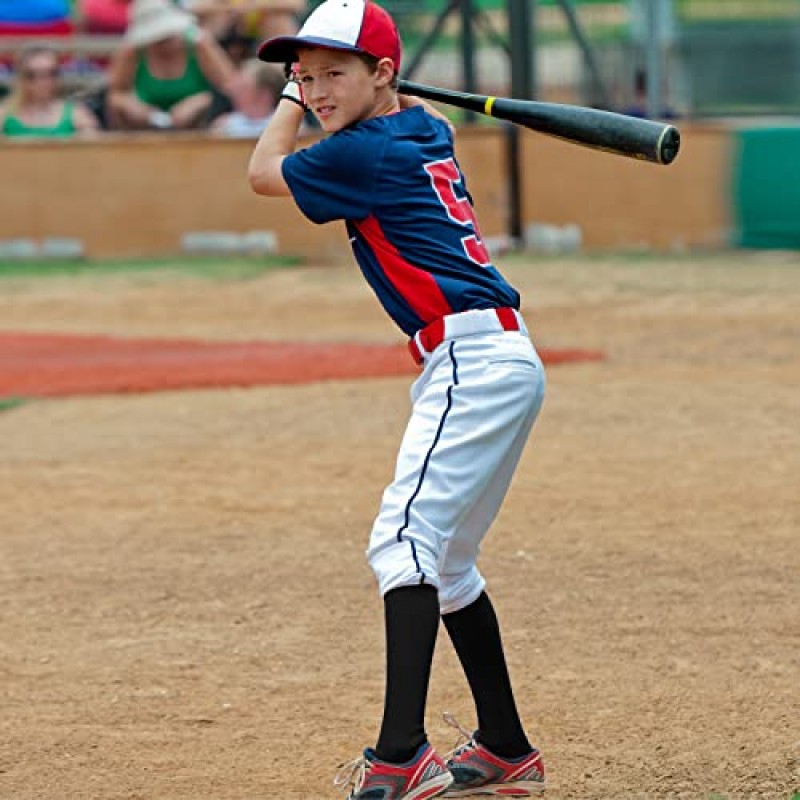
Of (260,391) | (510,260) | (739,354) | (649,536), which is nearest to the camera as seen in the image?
(649,536)

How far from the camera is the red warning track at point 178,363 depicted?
877 cm

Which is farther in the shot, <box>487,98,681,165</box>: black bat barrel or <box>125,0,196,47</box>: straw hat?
<box>125,0,196,47</box>: straw hat

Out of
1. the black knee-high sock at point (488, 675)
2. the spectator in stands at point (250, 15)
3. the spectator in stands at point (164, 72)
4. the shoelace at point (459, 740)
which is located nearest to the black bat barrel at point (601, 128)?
the black knee-high sock at point (488, 675)

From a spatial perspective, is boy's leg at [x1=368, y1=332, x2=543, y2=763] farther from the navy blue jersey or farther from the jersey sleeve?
the jersey sleeve

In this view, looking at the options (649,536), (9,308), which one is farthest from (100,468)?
(9,308)

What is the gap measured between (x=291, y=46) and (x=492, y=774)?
5.07 feet

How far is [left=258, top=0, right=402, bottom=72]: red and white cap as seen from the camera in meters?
3.43

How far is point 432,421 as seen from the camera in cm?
346

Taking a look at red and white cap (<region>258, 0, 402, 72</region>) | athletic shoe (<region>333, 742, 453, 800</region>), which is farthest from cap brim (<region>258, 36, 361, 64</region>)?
athletic shoe (<region>333, 742, 453, 800</region>)

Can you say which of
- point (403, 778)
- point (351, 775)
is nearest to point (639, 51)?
point (351, 775)

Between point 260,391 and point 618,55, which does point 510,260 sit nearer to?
point 618,55

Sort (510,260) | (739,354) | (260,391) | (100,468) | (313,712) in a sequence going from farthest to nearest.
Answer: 1. (510,260)
2. (739,354)
3. (260,391)
4. (100,468)
5. (313,712)

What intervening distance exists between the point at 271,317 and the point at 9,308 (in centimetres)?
190

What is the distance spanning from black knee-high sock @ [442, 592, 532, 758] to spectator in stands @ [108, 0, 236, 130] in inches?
418
